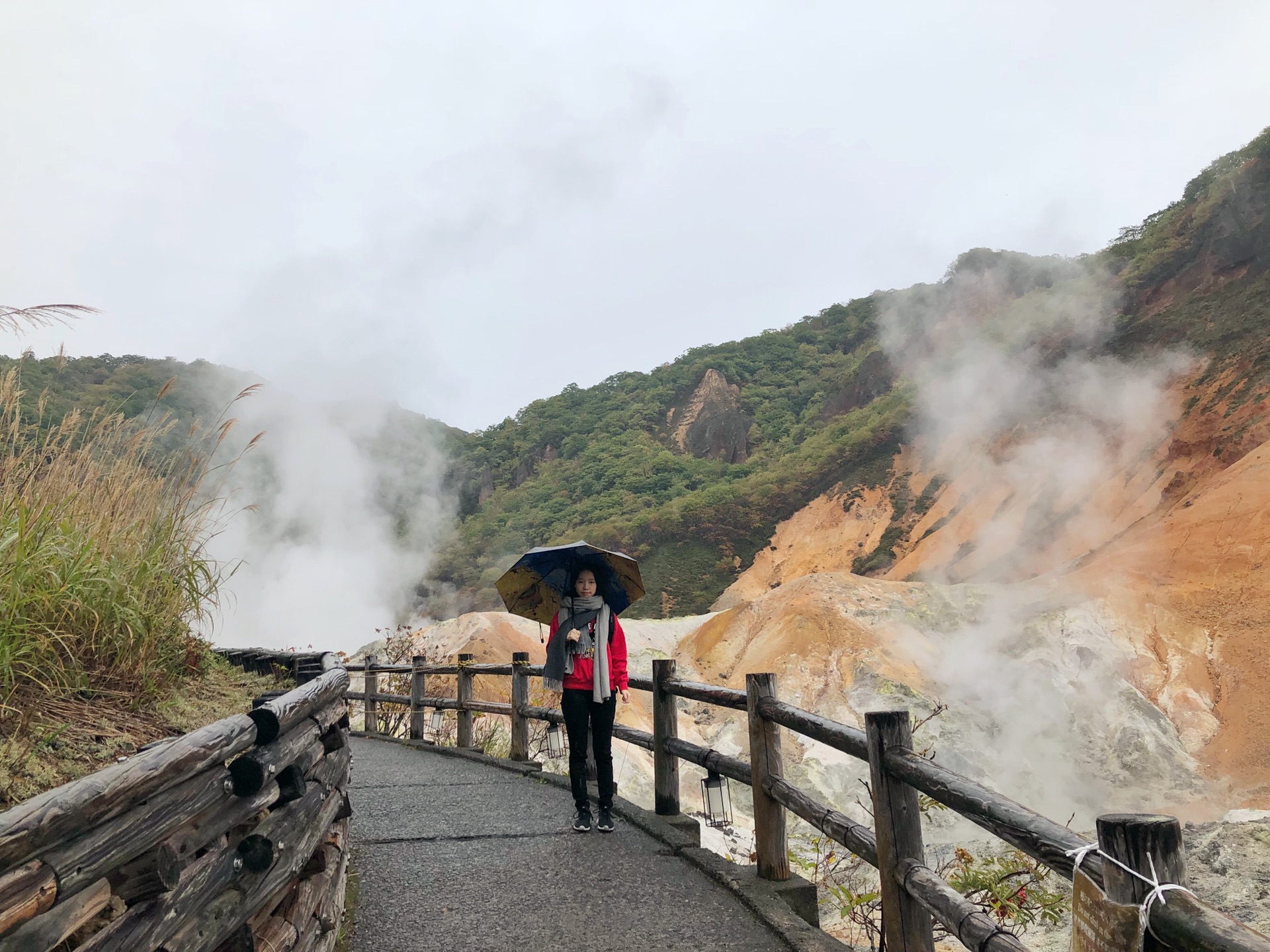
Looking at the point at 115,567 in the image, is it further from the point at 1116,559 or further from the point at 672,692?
the point at 1116,559

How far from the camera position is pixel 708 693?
4520mm

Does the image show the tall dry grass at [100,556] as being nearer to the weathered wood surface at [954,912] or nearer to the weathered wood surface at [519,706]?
the weathered wood surface at [954,912]

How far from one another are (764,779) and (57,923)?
319cm

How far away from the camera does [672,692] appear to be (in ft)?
16.6

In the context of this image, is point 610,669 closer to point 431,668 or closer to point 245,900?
point 245,900

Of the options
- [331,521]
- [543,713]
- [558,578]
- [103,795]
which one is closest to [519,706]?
[543,713]

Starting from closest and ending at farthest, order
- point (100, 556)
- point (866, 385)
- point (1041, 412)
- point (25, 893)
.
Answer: point (25, 893), point (100, 556), point (1041, 412), point (866, 385)

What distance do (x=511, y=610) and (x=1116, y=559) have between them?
18656 millimetres

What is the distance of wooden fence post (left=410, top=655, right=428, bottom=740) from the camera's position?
9477 mm

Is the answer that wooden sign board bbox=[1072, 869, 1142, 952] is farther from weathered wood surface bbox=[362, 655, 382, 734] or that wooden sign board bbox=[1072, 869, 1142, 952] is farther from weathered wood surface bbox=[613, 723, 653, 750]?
weathered wood surface bbox=[362, 655, 382, 734]

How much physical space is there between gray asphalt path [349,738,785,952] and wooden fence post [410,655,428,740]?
3.63m

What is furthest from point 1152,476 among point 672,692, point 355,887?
point 355,887

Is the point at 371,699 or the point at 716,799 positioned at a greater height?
the point at 716,799

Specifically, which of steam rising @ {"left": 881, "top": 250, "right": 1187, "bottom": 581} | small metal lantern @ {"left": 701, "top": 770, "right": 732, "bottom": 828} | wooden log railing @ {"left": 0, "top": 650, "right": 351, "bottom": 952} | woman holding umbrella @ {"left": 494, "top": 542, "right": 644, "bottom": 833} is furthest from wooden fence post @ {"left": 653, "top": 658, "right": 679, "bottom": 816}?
steam rising @ {"left": 881, "top": 250, "right": 1187, "bottom": 581}
